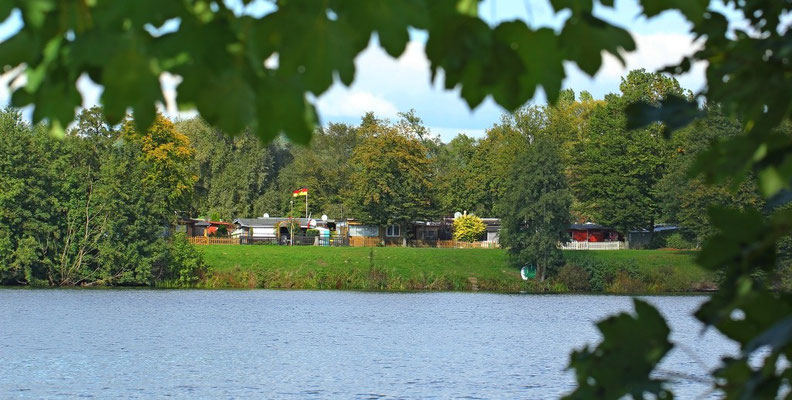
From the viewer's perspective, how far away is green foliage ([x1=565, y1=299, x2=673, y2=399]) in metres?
2.78

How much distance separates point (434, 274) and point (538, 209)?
24.6 feet

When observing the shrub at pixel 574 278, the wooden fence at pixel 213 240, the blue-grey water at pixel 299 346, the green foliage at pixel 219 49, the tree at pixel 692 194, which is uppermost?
the tree at pixel 692 194

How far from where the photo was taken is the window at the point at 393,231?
Answer: 92075 mm

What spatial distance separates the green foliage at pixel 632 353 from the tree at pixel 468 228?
8490 centimetres

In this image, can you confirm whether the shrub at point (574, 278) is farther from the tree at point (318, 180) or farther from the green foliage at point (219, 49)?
the green foliage at point (219, 49)

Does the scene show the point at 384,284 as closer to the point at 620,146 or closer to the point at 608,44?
the point at 620,146

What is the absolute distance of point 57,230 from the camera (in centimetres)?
5809

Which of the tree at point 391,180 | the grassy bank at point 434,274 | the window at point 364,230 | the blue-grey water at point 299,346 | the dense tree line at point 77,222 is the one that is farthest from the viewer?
the window at point 364,230

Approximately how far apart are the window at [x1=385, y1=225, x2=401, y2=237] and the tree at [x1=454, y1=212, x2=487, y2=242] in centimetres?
588

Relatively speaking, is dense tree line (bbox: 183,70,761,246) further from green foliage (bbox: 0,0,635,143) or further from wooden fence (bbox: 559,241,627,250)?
green foliage (bbox: 0,0,635,143)

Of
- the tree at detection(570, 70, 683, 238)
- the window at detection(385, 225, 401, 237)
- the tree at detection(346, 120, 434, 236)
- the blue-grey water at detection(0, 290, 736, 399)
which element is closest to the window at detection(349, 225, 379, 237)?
the window at detection(385, 225, 401, 237)

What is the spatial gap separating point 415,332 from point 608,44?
33.4 metres

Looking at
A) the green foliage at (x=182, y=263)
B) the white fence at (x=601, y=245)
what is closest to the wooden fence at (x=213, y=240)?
the green foliage at (x=182, y=263)

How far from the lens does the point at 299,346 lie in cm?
3100
